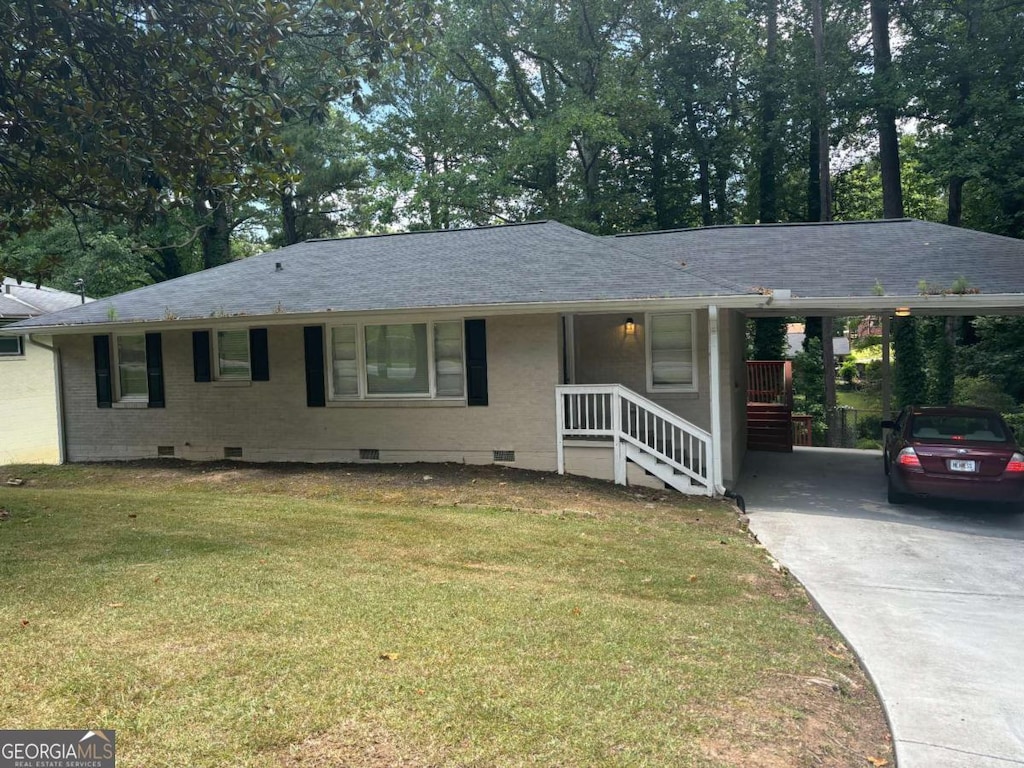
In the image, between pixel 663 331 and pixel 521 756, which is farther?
pixel 663 331

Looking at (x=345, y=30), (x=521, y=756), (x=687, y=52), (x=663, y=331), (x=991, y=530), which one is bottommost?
(x=991, y=530)

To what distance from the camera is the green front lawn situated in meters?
2.98

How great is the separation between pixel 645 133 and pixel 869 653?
23.5 m

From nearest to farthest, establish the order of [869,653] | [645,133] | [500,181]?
[869,653]
[500,181]
[645,133]

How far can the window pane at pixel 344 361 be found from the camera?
463 inches

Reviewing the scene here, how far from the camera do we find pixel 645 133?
25016 mm

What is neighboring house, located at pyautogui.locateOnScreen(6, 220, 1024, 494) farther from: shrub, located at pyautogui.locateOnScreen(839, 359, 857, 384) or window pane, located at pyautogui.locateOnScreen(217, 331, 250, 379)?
shrub, located at pyautogui.locateOnScreen(839, 359, 857, 384)

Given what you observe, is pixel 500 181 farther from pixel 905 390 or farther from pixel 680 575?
pixel 680 575

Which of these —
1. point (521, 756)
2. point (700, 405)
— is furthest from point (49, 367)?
point (521, 756)

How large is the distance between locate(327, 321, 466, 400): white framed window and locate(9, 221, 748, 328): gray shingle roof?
0.73 meters

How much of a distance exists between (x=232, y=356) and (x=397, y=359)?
332 cm

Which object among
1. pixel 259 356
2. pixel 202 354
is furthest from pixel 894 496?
pixel 202 354

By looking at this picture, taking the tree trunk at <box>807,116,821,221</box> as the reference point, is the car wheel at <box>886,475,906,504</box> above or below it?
below

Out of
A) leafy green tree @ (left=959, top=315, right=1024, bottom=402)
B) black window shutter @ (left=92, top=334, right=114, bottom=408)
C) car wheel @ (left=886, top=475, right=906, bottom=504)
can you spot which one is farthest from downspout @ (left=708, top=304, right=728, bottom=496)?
leafy green tree @ (left=959, top=315, right=1024, bottom=402)
